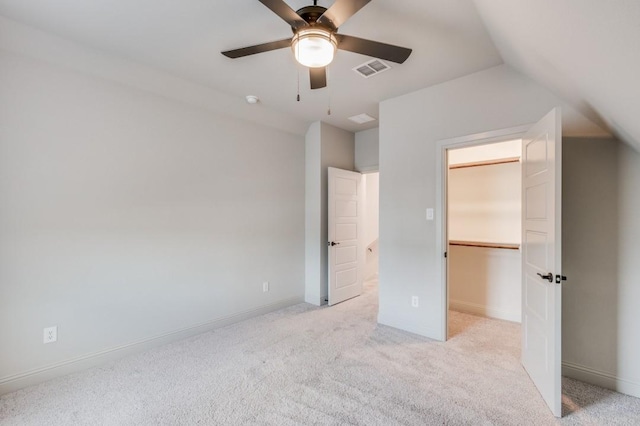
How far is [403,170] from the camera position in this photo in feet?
10.8

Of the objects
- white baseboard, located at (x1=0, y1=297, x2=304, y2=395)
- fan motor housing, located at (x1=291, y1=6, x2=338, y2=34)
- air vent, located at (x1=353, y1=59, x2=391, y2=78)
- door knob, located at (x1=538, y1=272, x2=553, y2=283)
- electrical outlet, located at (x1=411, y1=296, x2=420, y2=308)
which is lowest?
white baseboard, located at (x1=0, y1=297, x2=304, y2=395)

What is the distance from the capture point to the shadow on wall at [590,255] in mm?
2176

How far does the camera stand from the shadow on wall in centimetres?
218

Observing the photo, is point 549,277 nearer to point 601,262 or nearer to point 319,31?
point 601,262

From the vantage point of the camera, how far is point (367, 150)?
465cm

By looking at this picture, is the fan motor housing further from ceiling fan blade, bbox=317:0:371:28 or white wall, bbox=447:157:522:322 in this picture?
white wall, bbox=447:157:522:322

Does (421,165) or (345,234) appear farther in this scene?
(345,234)

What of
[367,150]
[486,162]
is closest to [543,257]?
[486,162]

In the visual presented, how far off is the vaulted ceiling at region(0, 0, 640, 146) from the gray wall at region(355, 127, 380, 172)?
4.96 ft

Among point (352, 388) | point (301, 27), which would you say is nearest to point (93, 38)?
point (301, 27)

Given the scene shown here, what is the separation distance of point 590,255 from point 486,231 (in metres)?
1.65

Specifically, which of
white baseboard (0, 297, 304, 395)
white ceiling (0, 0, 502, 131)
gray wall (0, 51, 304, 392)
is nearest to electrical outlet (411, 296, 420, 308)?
gray wall (0, 51, 304, 392)

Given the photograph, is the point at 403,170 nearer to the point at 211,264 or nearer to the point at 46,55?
the point at 211,264

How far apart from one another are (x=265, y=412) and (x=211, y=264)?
71.2 inches
